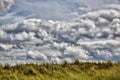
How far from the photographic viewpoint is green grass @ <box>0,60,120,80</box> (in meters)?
29.0

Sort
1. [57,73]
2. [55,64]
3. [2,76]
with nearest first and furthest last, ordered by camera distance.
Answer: [2,76]
[57,73]
[55,64]

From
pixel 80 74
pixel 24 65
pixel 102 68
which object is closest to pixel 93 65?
pixel 102 68

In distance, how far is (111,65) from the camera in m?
34.1

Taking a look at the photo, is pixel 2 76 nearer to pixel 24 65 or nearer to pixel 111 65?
pixel 24 65

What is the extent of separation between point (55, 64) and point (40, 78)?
3995 mm

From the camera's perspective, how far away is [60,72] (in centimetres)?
3044

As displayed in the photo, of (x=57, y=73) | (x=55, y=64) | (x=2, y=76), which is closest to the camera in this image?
(x=2, y=76)

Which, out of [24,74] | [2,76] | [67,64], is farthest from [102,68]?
[2,76]

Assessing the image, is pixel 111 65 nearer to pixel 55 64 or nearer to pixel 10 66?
pixel 55 64

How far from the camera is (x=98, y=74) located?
30203 millimetres

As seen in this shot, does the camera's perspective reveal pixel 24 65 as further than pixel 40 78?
Yes

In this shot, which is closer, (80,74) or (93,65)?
(80,74)

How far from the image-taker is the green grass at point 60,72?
1143 inches

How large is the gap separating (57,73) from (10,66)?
148 inches
